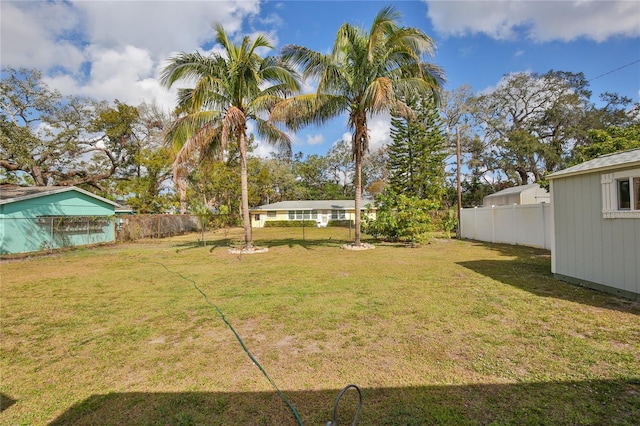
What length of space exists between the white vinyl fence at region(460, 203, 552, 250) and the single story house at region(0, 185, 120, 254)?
64.2ft

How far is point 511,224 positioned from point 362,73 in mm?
8808

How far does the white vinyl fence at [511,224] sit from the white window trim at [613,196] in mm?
6197

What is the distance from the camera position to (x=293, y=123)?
1130cm

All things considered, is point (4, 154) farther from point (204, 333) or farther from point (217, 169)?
point (204, 333)

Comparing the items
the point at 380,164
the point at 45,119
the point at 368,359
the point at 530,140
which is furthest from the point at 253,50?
the point at 380,164

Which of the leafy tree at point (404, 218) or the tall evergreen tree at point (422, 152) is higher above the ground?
the tall evergreen tree at point (422, 152)

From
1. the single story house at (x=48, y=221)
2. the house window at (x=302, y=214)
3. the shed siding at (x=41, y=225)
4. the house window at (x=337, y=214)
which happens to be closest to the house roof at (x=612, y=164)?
the single story house at (x=48, y=221)

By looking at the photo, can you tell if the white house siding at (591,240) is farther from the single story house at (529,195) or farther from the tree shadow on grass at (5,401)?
the single story house at (529,195)

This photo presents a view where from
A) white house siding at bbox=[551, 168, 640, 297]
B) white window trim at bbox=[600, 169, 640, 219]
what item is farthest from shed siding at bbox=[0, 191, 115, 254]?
white window trim at bbox=[600, 169, 640, 219]

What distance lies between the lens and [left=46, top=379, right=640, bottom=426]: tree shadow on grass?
2158 millimetres

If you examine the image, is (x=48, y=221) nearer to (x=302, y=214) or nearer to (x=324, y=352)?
(x=324, y=352)

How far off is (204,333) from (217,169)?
2479cm

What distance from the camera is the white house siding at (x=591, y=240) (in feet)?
15.4

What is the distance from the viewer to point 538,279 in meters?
6.26
